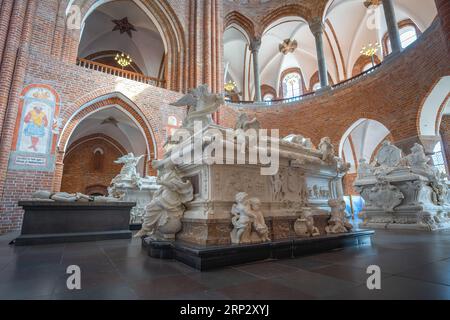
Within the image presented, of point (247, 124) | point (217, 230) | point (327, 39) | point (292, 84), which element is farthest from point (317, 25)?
point (217, 230)

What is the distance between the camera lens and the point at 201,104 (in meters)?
3.48

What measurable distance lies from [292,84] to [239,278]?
21240 millimetres

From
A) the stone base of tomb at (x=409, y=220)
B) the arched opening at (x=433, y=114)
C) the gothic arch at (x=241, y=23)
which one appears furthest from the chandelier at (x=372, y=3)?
the stone base of tomb at (x=409, y=220)

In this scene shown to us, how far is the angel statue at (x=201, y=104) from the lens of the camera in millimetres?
3393

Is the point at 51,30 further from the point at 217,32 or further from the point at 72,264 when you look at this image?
the point at 72,264

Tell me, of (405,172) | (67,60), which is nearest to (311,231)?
(405,172)

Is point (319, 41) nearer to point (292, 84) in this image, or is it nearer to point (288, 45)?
point (288, 45)

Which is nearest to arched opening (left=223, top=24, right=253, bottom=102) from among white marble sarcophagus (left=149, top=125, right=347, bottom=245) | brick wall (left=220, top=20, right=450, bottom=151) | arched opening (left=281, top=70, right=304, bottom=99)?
arched opening (left=281, top=70, right=304, bottom=99)

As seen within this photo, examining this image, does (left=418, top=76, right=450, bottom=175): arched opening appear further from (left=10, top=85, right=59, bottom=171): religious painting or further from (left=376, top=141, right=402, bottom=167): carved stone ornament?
(left=10, top=85, right=59, bottom=171): religious painting

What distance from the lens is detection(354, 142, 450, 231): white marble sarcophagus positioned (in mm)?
4734

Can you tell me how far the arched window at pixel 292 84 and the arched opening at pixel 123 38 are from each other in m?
11.0

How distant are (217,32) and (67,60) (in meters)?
6.84

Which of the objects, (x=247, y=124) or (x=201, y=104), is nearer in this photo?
(x=247, y=124)

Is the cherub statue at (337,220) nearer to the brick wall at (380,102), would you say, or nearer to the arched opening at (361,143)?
the brick wall at (380,102)
